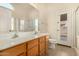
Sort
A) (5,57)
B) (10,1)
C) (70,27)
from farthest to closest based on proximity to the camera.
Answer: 1. (70,27)
2. (10,1)
3. (5,57)

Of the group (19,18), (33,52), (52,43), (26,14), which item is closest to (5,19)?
(19,18)

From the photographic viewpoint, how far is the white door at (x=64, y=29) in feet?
5.39

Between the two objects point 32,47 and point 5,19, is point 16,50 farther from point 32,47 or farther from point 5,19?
point 5,19

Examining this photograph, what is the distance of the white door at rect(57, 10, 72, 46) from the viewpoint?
5.39ft

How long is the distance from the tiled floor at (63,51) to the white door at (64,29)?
0.08 metres

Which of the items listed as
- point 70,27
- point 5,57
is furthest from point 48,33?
point 5,57

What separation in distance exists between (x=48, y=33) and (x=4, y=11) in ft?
2.27

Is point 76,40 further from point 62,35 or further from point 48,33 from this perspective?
point 48,33

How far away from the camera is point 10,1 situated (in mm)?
1529

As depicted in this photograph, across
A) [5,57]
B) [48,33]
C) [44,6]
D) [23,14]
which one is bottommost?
[5,57]

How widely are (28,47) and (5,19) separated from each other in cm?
50

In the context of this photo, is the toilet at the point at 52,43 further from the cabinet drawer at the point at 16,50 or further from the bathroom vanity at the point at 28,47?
the cabinet drawer at the point at 16,50

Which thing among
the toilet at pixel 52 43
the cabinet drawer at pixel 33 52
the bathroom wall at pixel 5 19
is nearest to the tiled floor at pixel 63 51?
the toilet at pixel 52 43

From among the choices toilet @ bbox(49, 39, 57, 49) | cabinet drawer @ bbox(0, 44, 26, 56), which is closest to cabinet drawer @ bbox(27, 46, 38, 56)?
cabinet drawer @ bbox(0, 44, 26, 56)
